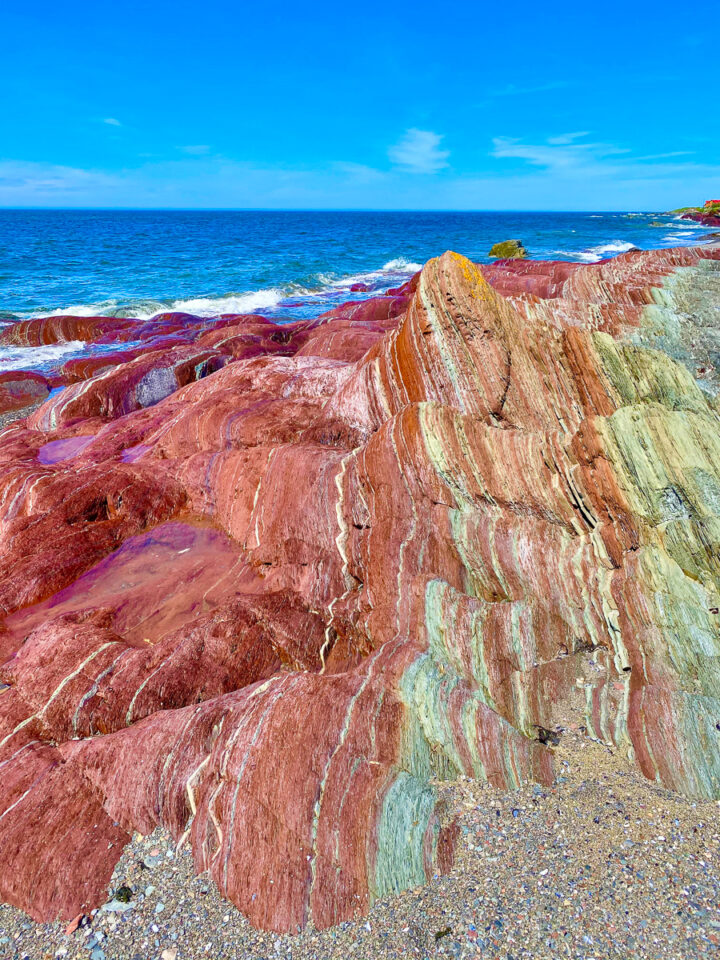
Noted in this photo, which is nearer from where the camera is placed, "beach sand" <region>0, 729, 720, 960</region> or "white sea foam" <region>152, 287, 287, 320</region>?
"beach sand" <region>0, 729, 720, 960</region>

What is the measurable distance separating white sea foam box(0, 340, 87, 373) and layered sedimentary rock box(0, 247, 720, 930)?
48.4ft

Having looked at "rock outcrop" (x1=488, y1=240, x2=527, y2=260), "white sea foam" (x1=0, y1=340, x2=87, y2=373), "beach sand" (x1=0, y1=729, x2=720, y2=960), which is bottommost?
"beach sand" (x1=0, y1=729, x2=720, y2=960)

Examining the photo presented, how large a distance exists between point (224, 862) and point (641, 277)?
40.1 ft

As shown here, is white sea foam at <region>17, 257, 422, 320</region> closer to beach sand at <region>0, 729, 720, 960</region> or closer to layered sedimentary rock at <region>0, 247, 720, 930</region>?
layered sedimentary rock at <region>0, 247, 720, 930</region>

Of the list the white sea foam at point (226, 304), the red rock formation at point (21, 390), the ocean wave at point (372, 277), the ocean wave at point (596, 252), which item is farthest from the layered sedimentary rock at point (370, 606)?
the ocean wave at point (596, 252)

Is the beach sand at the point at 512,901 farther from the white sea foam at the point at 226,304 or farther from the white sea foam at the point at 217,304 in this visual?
the white sea foam at the point at 226,304

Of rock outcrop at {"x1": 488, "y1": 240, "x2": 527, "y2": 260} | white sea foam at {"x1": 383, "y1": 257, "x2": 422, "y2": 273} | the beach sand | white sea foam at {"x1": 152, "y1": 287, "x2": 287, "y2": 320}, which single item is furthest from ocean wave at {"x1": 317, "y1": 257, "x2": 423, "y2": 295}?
the beach sand

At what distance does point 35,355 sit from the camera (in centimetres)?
2375

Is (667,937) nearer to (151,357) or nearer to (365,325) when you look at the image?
(365,325)

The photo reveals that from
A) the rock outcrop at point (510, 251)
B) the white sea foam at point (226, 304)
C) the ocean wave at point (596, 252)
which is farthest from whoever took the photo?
the ocean wave at point (596, 252)

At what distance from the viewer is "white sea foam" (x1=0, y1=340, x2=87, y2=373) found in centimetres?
2212

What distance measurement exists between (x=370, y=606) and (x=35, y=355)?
22.8 meters

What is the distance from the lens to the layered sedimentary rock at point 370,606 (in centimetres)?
476

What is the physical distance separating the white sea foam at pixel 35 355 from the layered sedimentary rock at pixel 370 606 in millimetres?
14748
